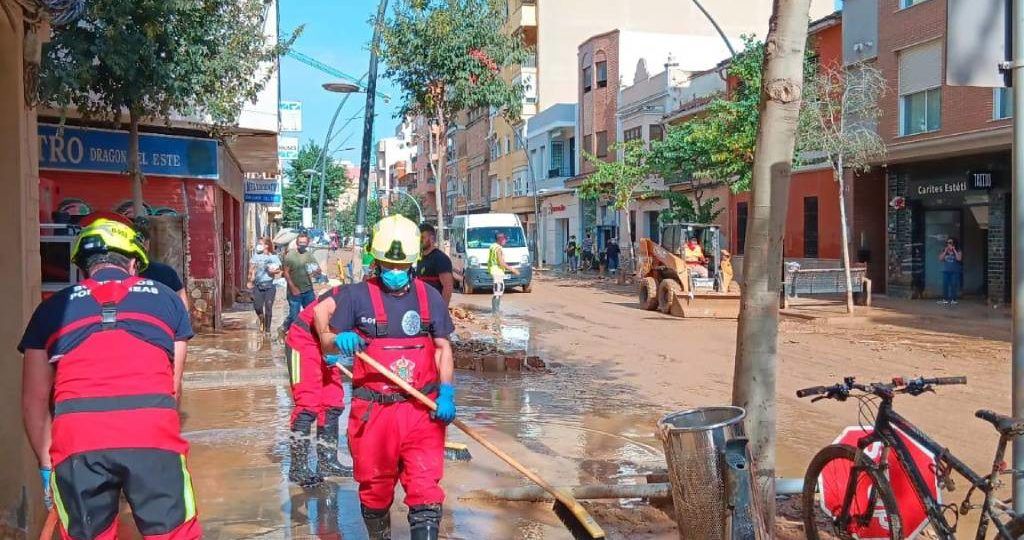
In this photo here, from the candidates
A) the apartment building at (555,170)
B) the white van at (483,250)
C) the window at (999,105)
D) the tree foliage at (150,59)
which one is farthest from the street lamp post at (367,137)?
the apartment building at (555,170)

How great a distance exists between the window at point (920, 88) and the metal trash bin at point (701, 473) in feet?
63.5

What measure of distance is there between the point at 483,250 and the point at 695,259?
879 centimetres

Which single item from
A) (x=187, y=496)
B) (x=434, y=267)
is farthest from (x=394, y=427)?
(x=434, y=267)

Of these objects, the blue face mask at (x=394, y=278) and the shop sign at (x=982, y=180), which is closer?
the blue face mask at (x=394, y=278)

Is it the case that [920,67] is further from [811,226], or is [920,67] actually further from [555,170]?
[555,170]

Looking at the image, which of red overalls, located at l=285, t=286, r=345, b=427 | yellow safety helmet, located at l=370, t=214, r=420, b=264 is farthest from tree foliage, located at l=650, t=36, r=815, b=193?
yellow safety helmet, located at l=370, t=214, r=420, b=264

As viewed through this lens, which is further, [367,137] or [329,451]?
[367,137]

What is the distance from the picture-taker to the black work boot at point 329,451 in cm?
631

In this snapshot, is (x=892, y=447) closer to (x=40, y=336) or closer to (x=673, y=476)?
(x=673, y=476)

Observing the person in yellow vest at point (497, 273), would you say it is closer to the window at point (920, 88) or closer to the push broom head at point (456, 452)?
the window at point (920, 88)

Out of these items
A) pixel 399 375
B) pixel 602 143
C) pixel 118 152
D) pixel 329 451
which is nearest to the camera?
pixel 399 375

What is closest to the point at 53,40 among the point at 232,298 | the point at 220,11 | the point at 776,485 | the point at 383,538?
the point at 220,11

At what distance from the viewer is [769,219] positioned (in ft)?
16.0

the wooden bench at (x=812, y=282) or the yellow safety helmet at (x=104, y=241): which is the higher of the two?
the yellow safety helmet at (x=104, y=241)
